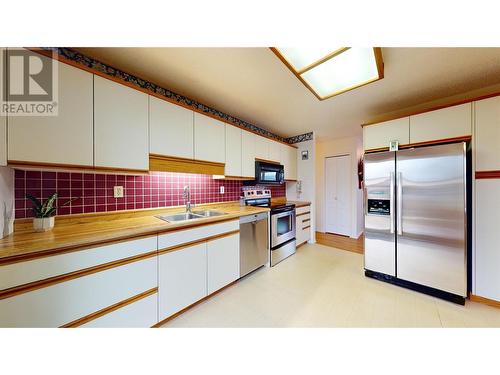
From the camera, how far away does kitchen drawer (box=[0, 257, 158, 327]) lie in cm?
Result: 84

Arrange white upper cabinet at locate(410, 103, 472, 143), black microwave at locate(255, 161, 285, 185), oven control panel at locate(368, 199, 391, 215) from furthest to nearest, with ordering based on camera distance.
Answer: black microwave at locate(255, 161, 285, 185) < oven control panel at locate(368, 199, 391, 215) < white upper cabinet at locate(410, 103, 472, 143)

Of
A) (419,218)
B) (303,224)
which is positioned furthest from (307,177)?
(419,218)

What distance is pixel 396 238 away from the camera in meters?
2.00

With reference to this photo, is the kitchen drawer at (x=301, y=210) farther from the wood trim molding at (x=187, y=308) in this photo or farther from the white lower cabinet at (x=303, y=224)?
the wood trim molding at (x=187, y=308)

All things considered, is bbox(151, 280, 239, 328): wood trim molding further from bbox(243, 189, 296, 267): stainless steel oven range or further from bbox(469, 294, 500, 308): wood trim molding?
bbox(469, 294, 500, 308): wood trim molding

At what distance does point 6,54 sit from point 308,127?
136 inches

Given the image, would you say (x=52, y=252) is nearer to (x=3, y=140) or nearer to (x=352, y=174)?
(x=3, y=140)

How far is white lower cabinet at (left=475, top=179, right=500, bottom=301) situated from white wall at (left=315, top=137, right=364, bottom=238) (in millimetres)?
2214

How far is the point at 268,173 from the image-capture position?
292 cm

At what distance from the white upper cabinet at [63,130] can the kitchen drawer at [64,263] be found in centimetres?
64

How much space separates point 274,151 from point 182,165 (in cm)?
182

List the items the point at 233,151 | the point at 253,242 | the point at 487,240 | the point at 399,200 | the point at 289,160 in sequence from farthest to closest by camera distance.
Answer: the point at 289,160
the point at 233,151
the point at 253,242
the point at 399,200
the point at 487,240

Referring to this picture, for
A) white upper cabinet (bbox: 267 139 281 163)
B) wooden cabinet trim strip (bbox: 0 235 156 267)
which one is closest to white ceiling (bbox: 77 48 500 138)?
white upper cabinet (bbox: 267 139 281 163)

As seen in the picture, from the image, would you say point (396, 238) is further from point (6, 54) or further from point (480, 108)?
point (6, 54)
